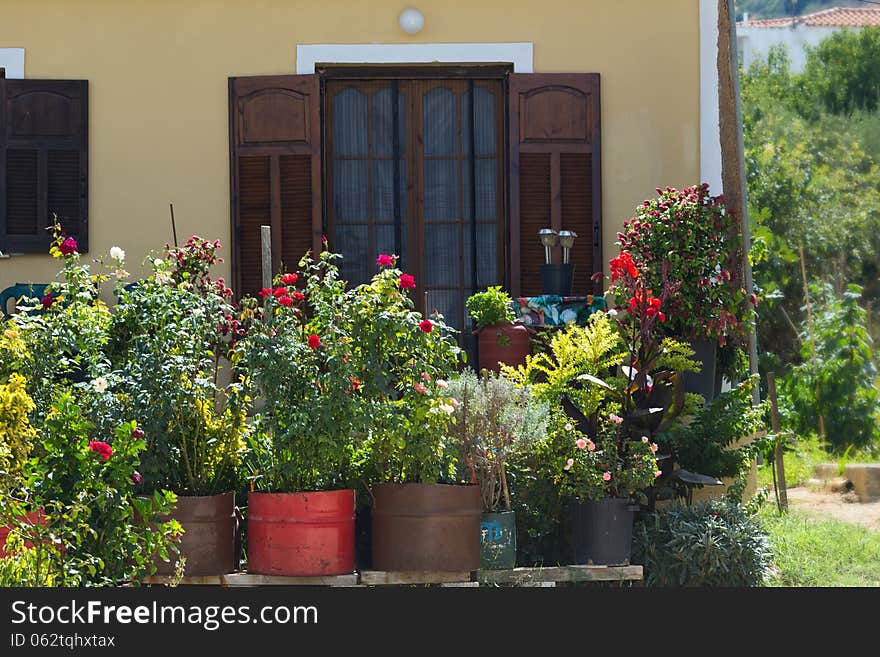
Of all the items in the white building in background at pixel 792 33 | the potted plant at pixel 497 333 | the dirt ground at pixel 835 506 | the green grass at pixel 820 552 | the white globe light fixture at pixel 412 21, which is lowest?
the dirt ground at pixel 835 506

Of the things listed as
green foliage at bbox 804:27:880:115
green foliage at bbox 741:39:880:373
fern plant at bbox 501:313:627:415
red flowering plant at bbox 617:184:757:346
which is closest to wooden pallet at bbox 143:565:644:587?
fern plant at bbox 501:313:627:415

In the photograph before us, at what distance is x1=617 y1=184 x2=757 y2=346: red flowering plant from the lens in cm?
702

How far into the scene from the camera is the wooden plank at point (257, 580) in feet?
17.0

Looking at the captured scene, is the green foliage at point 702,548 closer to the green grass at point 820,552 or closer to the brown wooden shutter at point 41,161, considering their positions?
the green grass at point 820,552

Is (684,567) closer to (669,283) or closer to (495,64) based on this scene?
(669,283)

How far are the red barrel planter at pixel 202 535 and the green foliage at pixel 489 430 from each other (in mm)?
1028

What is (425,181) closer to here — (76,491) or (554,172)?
(554,172)

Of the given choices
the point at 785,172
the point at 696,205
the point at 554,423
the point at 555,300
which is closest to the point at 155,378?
the point at 554,423

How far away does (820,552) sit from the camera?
288 inches

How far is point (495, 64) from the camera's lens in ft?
26.7

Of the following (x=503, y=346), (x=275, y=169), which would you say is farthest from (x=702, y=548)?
(x=275, y=169)

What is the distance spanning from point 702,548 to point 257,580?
1998 millimetres

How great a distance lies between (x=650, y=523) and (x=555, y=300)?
1.76 meters

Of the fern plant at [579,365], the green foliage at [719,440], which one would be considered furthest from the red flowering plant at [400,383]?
the green foliage at [719,440]
